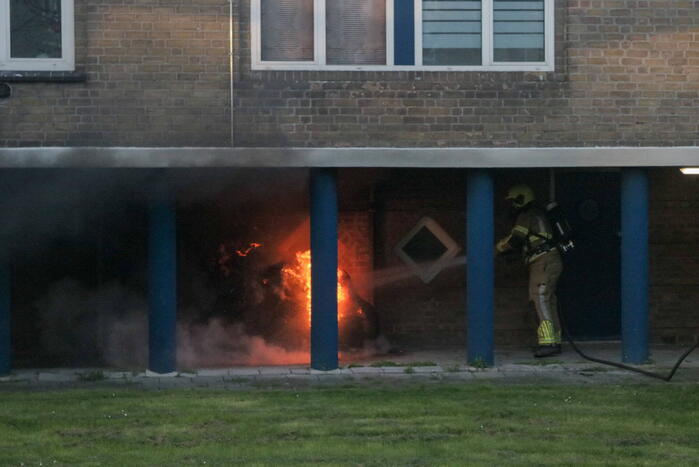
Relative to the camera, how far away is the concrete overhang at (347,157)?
41.9ft

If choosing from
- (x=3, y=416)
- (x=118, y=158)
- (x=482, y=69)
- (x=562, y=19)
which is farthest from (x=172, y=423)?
(x=562, y=19)

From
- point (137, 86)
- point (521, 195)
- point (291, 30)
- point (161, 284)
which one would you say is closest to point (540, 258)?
point (521, 195)

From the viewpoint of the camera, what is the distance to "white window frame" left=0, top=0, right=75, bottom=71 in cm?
1296

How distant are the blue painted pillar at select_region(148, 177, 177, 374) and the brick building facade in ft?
2.10

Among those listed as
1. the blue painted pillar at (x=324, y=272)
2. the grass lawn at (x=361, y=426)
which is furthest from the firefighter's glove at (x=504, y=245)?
the grass lawn at (x=361, y=426)

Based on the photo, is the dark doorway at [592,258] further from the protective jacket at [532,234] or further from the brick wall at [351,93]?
the brick wall at [351,93]

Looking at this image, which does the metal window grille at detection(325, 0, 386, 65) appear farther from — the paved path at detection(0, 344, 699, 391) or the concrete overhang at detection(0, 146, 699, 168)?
the paved path at detection(0, 344, 699, 391)

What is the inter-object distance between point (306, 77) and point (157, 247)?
7.24 ft

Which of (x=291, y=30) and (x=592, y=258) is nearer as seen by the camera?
(x=291, y=30)

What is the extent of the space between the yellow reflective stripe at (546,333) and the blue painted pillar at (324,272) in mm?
2363

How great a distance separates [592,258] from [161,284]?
521 centimetres

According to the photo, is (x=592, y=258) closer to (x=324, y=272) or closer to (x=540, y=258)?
(x=540, y=258)

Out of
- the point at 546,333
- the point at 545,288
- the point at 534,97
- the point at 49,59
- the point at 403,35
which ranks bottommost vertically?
the point at 546,333

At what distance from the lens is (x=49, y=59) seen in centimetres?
1303
